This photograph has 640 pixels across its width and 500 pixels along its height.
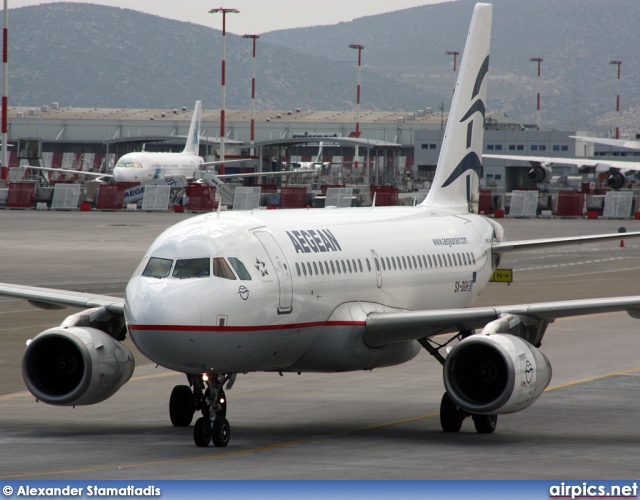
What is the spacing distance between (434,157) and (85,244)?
99843 mm

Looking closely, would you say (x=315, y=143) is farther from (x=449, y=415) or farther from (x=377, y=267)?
(x=449, y=415)

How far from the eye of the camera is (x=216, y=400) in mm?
18094

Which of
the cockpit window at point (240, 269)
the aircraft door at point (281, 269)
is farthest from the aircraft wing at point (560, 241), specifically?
the cockpit window at point (240, 269)

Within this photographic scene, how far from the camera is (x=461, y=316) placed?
2003cm

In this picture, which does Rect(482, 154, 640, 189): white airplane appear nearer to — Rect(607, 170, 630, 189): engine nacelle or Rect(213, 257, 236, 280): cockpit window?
Rect(607, 170, 630, 189): engine nacelle

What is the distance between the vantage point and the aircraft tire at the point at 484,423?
19984mm

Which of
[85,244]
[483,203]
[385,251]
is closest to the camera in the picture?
[385,251]

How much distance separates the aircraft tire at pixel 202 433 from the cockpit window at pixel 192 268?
7.32 ft

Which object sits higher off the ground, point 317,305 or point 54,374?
point 317,305

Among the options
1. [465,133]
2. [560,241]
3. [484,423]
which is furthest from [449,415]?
[465,133]

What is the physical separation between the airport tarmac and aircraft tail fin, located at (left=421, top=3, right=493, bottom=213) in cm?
414

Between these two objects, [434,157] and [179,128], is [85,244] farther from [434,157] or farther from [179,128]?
[179,128]

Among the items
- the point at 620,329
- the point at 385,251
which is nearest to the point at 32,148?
the point at 620,329

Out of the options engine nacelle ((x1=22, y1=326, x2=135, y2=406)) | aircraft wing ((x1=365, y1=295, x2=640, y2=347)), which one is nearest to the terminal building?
aircraft wing ((x1=365, y1=295, x2=640, y2=347))
